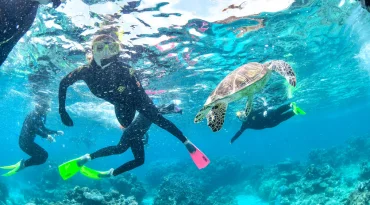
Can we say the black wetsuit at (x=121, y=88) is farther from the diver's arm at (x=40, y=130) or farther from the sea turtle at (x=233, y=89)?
the diver's arm at (x=40, y=130)

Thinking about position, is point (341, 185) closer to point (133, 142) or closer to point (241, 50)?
point (241, 50)

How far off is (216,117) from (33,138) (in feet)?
30.5

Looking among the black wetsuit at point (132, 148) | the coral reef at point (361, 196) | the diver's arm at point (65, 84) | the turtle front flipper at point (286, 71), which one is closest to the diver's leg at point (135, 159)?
the black wetsuit at point (132, 148)

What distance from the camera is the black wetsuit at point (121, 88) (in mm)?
6398

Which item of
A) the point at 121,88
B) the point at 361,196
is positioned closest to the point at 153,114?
the point at 121,88

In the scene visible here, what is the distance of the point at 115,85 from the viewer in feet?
21.4

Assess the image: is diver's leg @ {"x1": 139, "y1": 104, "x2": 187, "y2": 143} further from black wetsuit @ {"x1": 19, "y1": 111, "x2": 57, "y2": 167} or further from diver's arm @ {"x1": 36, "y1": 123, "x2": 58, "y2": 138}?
diver's arm @ {"x1": 36, "y1": 123, "x2": 58, "y2": 138}

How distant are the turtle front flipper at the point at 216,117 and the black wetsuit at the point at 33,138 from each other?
8214 millimetres

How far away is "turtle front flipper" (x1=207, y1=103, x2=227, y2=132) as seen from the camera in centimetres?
433

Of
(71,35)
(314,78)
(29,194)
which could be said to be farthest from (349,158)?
(29,194)

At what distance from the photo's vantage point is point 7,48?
403 cm

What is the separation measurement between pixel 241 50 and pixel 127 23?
691 cm

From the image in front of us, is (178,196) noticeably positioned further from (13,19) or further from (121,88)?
(13,19)

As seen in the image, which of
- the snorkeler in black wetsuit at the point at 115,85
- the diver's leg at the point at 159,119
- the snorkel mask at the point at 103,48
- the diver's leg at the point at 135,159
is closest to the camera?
the snorkel mask at the point at 103,48
